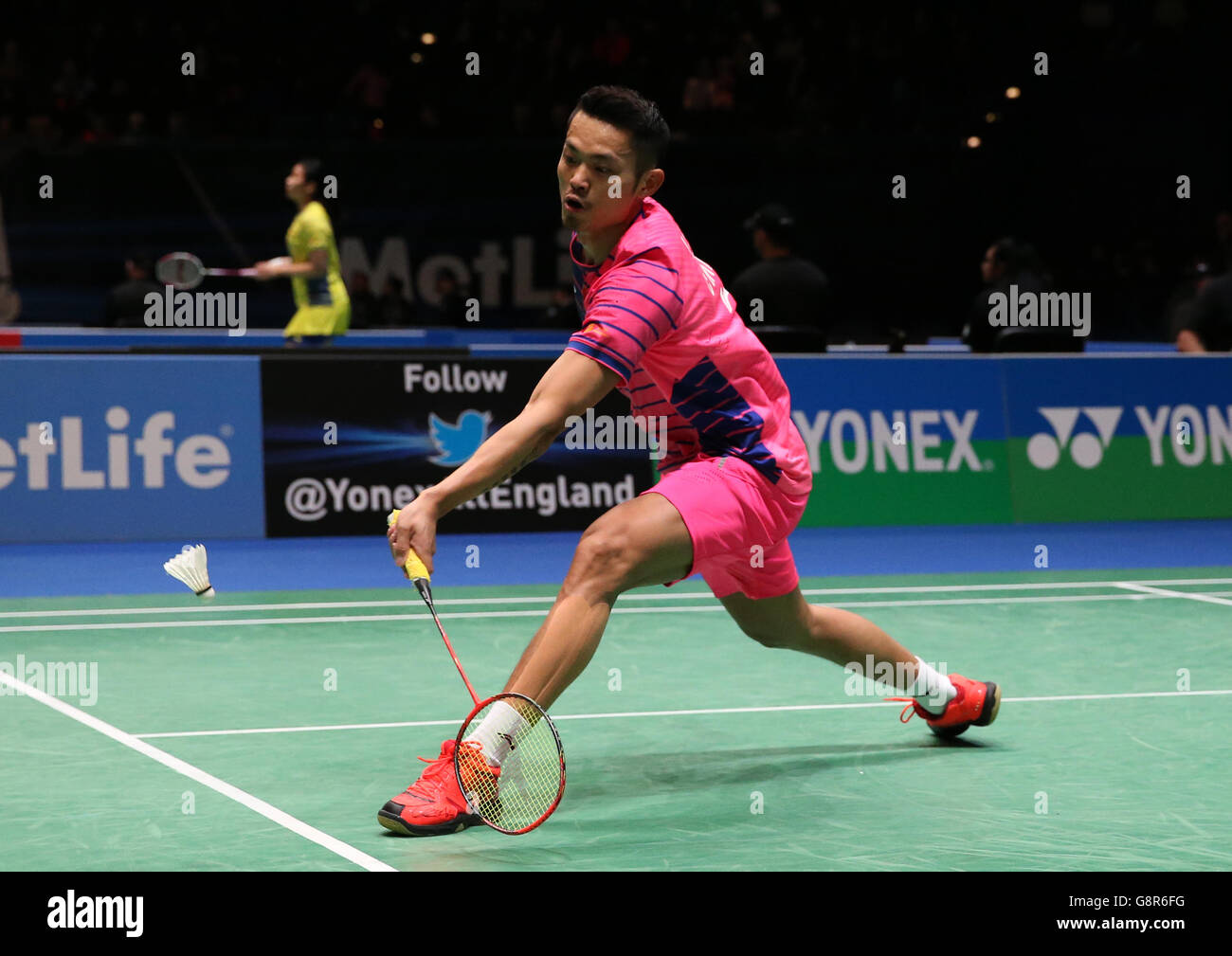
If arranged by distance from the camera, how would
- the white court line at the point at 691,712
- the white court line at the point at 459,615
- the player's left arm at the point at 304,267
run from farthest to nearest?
the player's left arm at the point at 304,267
the white court line at the point at 459,615
the white court line at the point at 691,712

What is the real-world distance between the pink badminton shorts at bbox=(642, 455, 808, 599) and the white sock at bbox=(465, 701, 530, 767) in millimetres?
567

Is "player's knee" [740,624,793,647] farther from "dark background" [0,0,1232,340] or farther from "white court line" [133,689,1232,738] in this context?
"dark background" [0,0,1232,340]

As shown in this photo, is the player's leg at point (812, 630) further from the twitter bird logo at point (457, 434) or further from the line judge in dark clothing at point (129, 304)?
the line judge in dark clothing at point (129, 304)

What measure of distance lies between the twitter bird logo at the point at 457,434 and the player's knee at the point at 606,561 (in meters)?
5.42

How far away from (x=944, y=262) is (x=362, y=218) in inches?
260

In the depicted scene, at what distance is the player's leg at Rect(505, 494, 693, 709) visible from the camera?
3.78 m

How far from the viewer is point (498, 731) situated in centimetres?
374

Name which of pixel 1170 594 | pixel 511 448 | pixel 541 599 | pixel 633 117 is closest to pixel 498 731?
pixel 511 448

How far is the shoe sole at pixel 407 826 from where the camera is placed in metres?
3.75

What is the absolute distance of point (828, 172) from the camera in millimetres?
18500
